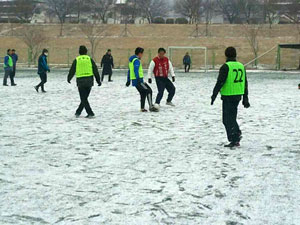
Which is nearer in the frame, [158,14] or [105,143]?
[105,143]

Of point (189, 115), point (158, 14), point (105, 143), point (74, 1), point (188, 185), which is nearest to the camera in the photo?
point (188, 185)

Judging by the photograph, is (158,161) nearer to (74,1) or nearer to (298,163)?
(298,163)

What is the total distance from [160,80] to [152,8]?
7895cm

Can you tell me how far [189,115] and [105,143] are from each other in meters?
3.60

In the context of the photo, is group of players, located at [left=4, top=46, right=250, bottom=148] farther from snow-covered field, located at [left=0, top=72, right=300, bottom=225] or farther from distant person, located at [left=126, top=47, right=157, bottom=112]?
snow-covered field, located at [left=0, top=72, right=300, bottom=225]

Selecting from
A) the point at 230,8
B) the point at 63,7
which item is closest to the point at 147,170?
the point at 63,7

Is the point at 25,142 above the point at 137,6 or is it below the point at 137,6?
below

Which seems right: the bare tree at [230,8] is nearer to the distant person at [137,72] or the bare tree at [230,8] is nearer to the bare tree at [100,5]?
the bare tree at [100,5]

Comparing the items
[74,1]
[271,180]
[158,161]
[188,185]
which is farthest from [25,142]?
[74,1]

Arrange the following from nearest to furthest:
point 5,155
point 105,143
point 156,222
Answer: point 156,222 < point 5,155 < point 105,143

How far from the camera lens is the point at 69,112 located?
443 inches

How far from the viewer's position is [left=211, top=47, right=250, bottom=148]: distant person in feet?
22.8

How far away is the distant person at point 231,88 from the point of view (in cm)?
694

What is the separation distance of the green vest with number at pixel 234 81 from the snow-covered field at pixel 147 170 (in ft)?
2.91
